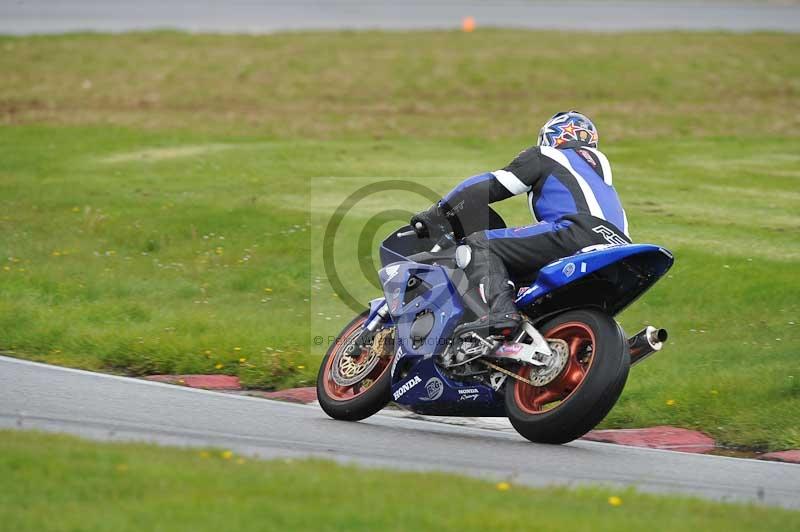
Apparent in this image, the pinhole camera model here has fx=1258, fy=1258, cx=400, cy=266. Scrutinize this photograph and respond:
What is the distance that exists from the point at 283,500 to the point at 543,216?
2.84 m

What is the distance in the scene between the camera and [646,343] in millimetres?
7098

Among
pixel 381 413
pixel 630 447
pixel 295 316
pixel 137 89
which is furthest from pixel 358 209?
pixel 137 89

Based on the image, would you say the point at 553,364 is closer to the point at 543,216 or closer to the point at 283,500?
the point at 543,216

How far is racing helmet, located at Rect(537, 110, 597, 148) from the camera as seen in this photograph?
7688mm

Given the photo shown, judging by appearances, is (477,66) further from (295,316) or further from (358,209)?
(295,316)

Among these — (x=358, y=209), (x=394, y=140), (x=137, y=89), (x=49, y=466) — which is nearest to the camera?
(x=49, y=466)

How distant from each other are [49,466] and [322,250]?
7134mm

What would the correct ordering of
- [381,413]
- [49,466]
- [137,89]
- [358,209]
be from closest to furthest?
[49,466] < [381,413] < [358,209] < [137,89]

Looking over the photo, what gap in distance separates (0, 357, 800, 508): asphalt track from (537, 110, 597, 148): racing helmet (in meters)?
1.83

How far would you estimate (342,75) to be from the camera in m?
25.8

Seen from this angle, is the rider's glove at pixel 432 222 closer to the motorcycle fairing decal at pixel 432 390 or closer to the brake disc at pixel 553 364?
the motorcycle fairing decal at pixel 432 390

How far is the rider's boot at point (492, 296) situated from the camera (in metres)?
7.24

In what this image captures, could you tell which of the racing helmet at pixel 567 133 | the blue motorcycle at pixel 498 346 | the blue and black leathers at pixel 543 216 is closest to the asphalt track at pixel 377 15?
the blue motorcycle at pixel 498 346

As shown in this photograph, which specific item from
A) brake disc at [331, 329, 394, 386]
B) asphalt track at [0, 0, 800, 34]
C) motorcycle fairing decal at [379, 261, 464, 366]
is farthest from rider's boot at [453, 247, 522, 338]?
asphalt track at [0, 0, 800, 34]
